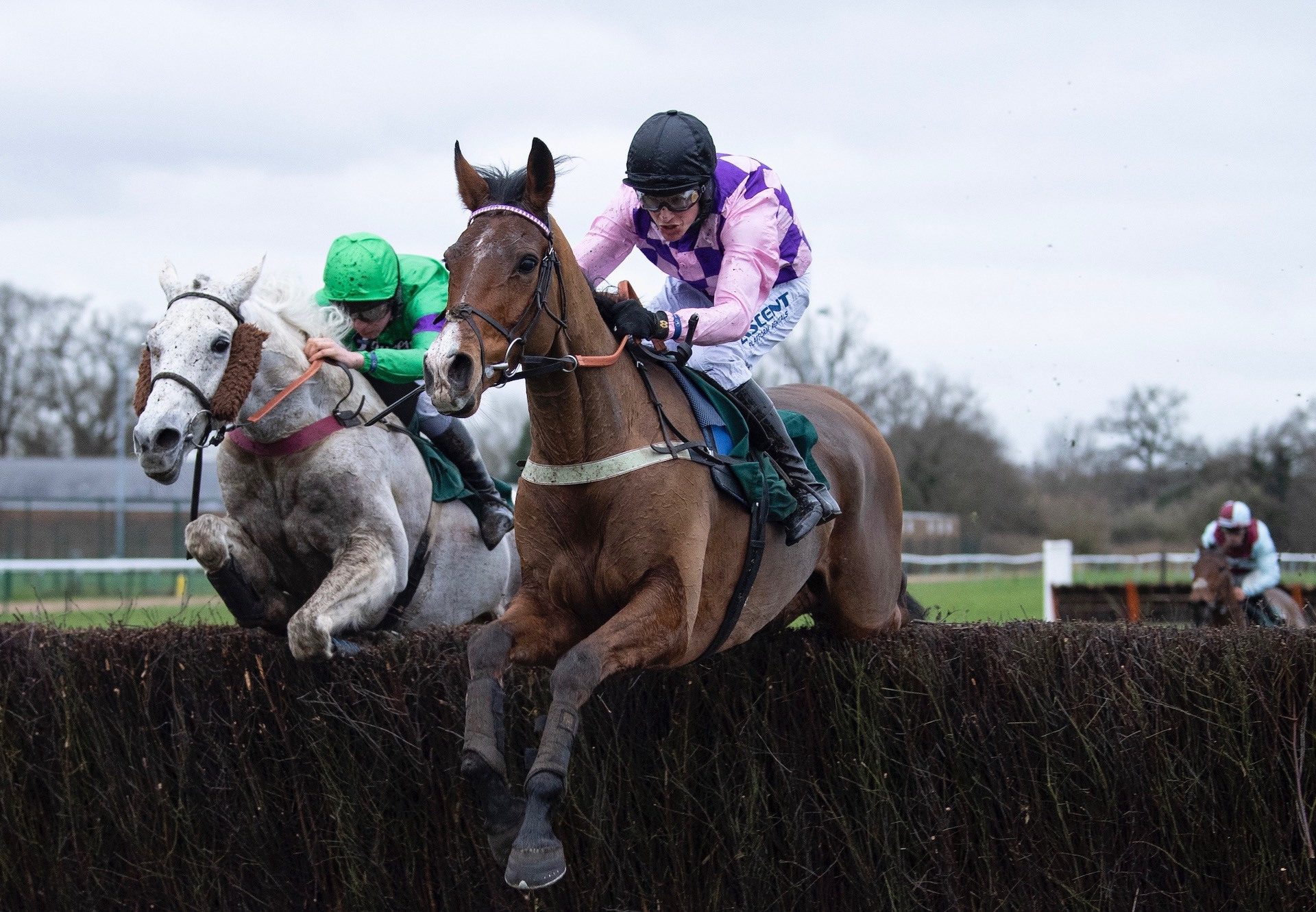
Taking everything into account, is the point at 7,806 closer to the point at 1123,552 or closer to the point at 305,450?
the point at 305,450

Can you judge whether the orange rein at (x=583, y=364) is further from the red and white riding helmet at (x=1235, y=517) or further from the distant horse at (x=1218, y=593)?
the red and white riding helmet at (x=1235, y=517)

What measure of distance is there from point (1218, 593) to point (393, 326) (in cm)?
716

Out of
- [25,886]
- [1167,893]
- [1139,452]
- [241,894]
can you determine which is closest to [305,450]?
[241,894]

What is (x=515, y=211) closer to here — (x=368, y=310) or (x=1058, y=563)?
(x=368, y=310)

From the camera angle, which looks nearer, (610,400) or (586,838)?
(610,400)

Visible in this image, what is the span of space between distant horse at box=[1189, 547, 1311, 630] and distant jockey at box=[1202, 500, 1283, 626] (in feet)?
0.20

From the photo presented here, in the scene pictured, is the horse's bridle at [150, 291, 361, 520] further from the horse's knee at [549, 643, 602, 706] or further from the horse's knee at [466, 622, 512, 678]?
the horse's knee at [549, 643, 602, 706]

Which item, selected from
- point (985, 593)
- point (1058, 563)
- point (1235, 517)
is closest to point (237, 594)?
point (1235, 517)

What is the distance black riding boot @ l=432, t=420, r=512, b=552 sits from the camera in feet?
20.9

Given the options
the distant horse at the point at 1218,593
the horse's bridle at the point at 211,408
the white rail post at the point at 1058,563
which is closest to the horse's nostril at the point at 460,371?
the horse's bridle at the point at 211,408

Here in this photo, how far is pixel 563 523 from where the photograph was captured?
4.08 m

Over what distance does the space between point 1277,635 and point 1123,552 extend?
33390 mm

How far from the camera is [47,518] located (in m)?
29.0

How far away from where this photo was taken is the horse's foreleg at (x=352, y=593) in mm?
5020
